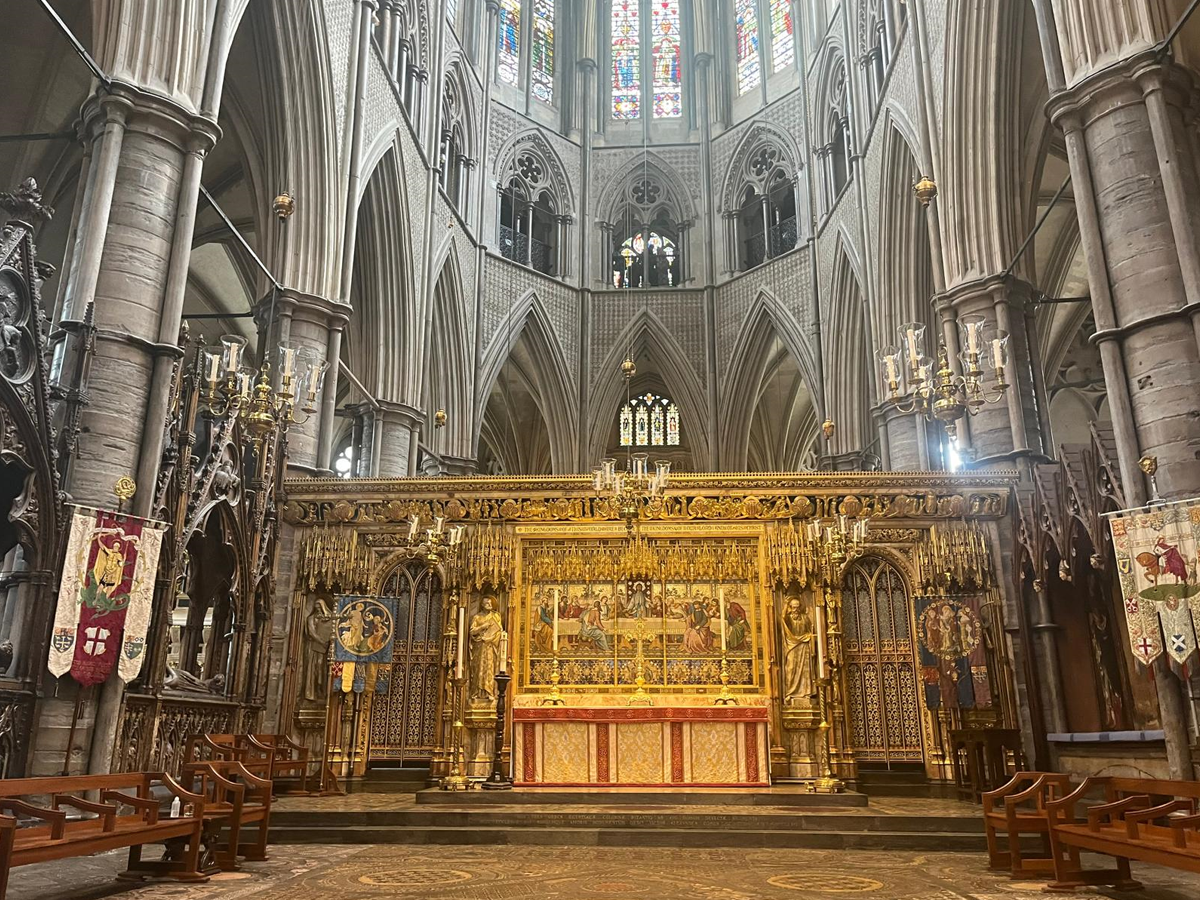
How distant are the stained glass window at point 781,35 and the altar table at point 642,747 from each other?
24.2 meters

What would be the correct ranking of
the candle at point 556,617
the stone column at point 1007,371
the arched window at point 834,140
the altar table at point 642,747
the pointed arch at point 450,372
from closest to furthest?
the altar table at point 642,747
the candle at point 556,617
the stone column at point 1007,371
the pointed arch at point 450,372
the arched window at point 834,140

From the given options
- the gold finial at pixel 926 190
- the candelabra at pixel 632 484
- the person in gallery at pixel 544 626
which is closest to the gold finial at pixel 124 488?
the candelabra at pixel 632 484

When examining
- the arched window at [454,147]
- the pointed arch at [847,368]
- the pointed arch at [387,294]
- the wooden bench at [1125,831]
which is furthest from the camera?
the arched window at [454,147]

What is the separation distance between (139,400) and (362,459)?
1074cm

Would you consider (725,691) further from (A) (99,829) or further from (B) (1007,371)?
(A) (99,829)

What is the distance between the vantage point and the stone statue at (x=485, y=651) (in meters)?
12.8

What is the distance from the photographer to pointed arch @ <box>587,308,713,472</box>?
93.6 ft

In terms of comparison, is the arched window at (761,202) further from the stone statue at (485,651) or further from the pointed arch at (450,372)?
the stone statue at (485,651)

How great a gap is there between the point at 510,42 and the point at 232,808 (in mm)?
28432

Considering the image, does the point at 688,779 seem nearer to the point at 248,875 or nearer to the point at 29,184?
the point at 248,875

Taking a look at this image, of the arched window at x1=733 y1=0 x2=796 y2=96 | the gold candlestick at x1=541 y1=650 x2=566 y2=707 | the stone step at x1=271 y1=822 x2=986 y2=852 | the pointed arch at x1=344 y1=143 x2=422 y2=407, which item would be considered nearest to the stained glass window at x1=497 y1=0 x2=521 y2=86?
the arched window at x1=733 y1=0 x2=796 y2=96

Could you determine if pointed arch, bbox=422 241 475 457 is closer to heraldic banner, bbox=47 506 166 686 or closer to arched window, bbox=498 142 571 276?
arched window, bbox=498 142 571 276

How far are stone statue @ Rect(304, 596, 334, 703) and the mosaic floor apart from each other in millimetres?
5027

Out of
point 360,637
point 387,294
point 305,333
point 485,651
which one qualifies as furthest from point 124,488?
point 387,294
